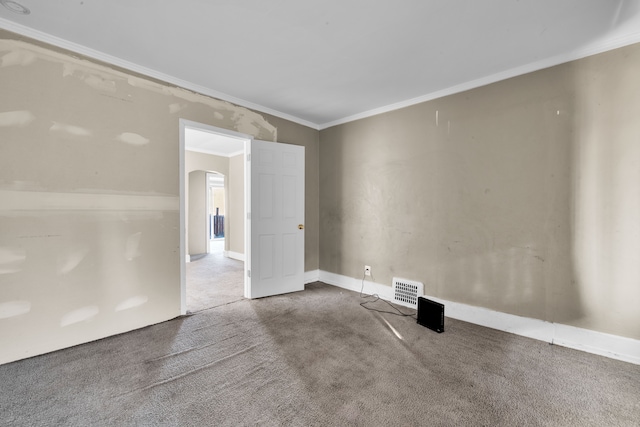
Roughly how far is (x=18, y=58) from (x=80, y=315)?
218 cm

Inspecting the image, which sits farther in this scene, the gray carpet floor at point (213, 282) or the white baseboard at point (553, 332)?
the gray carpet floor at point (213, 282)

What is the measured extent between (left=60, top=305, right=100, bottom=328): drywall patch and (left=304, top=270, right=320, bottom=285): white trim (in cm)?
269

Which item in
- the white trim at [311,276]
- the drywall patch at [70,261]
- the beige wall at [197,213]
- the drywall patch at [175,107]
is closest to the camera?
the drywall patch at [70,261]

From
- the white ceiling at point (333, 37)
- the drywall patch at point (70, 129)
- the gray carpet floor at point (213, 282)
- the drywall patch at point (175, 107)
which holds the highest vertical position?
the white ceiling at point (333, 37)

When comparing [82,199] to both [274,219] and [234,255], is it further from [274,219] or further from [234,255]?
[234,255]

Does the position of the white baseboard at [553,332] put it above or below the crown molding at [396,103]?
below

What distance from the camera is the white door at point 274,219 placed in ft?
12.2

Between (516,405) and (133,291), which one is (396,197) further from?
(133,291)

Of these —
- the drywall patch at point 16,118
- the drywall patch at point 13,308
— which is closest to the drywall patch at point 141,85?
the drywall patch at point 16,118

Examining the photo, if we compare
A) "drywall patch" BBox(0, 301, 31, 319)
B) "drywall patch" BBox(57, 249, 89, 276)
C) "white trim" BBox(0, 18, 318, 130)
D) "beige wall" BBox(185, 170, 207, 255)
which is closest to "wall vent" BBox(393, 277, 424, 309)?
"white trim" BBox(0, 18, 318, 130)

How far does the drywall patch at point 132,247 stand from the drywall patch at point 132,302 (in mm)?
403

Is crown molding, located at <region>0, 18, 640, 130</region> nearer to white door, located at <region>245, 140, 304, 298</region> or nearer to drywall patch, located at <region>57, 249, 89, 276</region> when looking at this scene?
white door, located at <region>245, 140, 304, 298</region>

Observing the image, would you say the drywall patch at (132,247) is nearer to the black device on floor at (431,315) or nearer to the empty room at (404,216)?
the empty room at (404,216)

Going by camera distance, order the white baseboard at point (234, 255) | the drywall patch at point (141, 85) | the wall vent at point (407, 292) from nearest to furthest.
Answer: the drywall patch at point (141, 85) → the wall vent at point (407, 292) → the white baseboard at point (234, 255)
